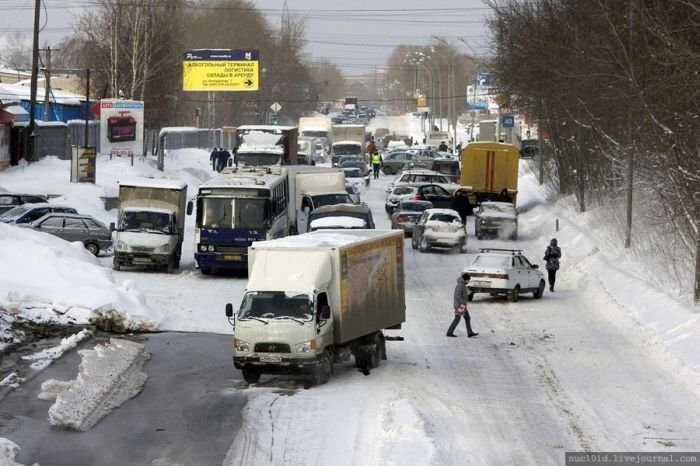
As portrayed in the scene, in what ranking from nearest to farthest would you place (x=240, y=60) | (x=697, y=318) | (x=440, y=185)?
(x=697, y=318), (x=440, y=185), (x=240, y=60)

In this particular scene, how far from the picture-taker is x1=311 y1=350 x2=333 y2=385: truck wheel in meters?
22.3

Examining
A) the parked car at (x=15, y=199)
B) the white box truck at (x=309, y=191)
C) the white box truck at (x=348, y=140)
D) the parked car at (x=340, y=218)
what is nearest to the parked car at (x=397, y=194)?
the white box truck at (x=309, y=191)

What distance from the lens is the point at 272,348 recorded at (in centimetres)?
Result: 2212

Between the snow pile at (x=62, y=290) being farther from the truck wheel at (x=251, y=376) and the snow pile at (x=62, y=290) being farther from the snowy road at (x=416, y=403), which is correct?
the truck wheel at (x=251, y=376)

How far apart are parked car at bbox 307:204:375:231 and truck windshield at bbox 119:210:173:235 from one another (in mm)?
4427

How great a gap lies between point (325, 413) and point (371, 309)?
4.56 metres

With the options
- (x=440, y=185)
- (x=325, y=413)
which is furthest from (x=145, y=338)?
(x=440, y=185)

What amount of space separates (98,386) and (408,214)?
28026 millimetres

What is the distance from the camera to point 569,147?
6041 centimetres

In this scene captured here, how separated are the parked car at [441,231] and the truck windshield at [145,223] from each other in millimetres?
10601

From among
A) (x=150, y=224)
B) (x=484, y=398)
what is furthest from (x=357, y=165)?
(x=484, y=398)

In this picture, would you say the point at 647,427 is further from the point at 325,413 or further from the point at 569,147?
the point at 569,147

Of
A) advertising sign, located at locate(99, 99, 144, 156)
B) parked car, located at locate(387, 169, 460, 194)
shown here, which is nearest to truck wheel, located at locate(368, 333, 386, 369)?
parked car, located at locate(387, 169, 460, 194)

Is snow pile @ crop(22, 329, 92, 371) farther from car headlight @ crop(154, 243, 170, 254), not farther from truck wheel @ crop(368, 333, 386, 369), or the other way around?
car headlight @ crop(154, 243, 170, 254)
